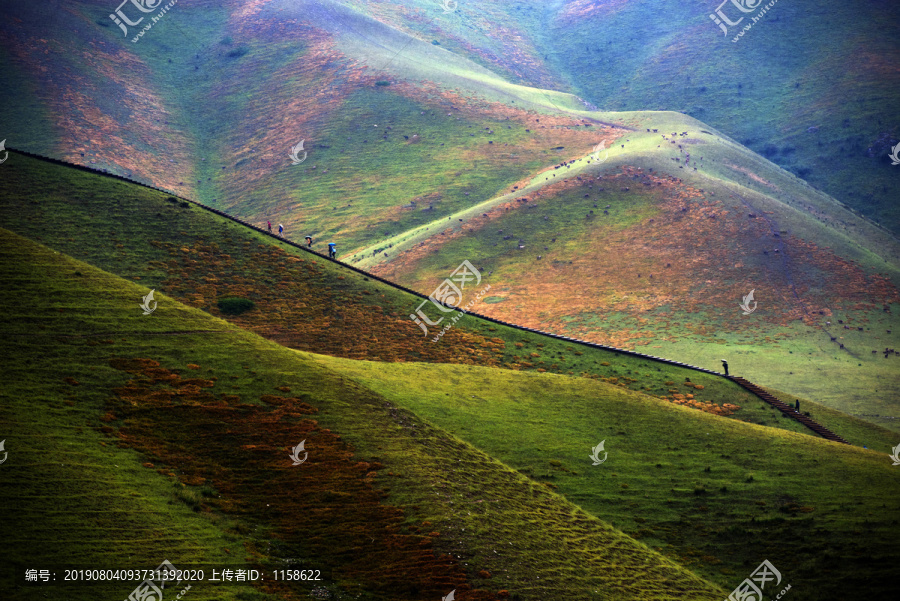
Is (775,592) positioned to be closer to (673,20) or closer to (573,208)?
(573,208)

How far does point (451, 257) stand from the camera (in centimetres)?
7088

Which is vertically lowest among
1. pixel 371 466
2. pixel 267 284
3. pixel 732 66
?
pixel 371 466

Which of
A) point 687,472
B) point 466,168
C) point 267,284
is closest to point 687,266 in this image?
point 466,168

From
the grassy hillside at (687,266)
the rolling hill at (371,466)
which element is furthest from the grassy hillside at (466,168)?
the rolling hill at (371,466)

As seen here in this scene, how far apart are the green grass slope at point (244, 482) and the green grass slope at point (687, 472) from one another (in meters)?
2.32

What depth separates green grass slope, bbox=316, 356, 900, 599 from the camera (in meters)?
25.2

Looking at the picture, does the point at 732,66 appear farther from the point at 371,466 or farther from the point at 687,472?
the point at 371,466

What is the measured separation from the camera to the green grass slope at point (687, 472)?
2525cm

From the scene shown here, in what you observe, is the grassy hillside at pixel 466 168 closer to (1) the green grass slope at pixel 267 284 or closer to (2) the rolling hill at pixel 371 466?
(1) the green grass slope at pixel 267 284

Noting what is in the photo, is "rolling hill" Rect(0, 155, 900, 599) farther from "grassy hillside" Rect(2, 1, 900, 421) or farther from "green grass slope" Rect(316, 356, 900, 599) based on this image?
"grassy hillside" Rect(2, 1, 900, 421)

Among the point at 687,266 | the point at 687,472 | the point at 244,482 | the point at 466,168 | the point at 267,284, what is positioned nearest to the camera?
the point at 244,482

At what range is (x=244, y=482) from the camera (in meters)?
22.4

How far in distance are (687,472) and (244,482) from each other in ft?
64.7

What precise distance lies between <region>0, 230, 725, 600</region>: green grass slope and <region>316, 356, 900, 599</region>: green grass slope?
2.32 meters
